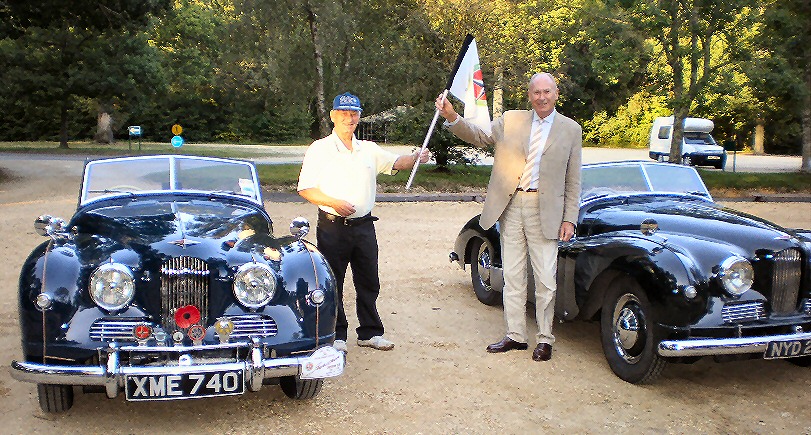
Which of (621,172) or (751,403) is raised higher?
(621,172)

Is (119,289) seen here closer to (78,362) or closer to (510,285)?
(78,362)

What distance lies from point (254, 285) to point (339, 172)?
4.69ft

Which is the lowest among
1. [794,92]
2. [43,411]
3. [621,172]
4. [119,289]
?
[43,411]

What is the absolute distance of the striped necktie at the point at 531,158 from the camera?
586 centimetres

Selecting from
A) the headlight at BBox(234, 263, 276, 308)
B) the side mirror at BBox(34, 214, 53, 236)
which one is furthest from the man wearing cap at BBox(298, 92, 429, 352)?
the side mirror at BBox(34, 214, 53, 236)

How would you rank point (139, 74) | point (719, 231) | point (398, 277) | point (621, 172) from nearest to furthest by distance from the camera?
point (719, 231) → point (621, 172) → point (398, 277) → point (139, 74)

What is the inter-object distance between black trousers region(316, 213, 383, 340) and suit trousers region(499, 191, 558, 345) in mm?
1056

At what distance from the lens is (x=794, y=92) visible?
23.6m

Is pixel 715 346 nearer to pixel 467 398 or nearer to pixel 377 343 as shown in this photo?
pixel 467 398

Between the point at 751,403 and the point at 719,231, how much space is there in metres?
1.25

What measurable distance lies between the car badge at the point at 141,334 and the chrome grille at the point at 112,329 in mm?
23

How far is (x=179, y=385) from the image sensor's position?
4.08 meters

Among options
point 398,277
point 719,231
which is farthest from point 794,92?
point 719,231

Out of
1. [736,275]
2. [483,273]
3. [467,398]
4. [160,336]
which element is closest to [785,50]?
[483,273]
